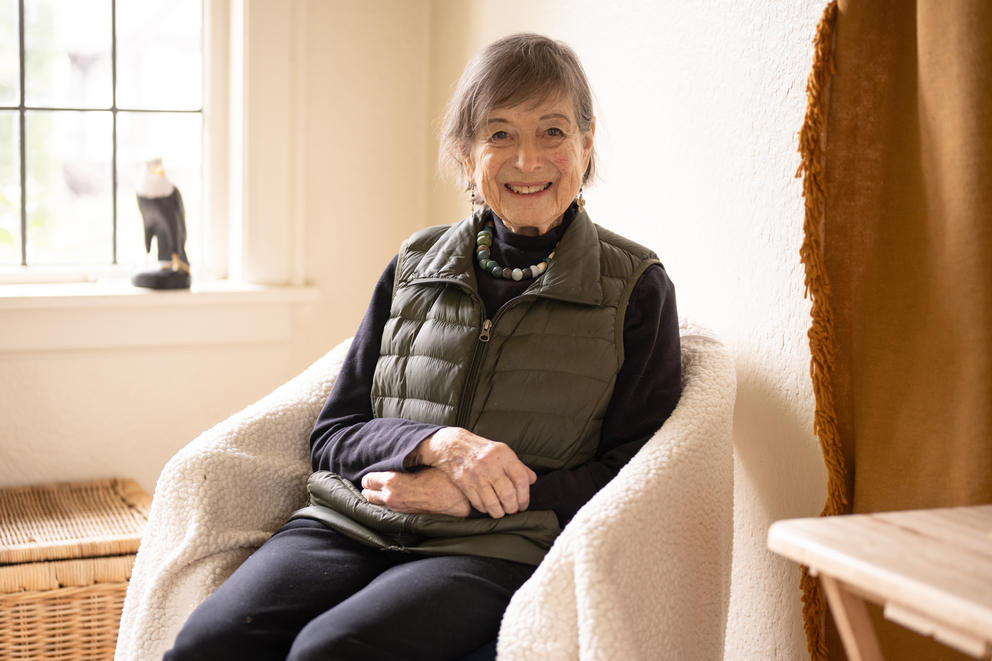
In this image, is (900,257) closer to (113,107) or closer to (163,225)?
(163,225)

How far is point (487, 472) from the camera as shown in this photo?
55.9 inches

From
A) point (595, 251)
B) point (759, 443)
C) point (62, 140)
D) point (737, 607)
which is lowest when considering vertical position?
point (737, 607)

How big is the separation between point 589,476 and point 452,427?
213 mm

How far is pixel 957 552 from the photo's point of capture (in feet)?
3.03

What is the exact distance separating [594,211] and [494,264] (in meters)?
0.61

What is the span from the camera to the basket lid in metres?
2.06

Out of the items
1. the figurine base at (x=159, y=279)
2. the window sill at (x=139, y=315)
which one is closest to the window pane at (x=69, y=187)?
the window sill at (x=139, y=315)

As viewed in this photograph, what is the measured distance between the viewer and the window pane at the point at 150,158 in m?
2.70

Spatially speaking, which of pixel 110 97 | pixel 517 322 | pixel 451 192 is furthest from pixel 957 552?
pixel 110 97

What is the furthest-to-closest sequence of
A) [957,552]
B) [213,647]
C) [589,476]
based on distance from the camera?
[589,476]
[213,647]
[957,552]

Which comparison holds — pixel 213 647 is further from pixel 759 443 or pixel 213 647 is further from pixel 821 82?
pixel 821 82

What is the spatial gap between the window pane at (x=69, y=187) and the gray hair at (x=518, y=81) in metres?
1.39

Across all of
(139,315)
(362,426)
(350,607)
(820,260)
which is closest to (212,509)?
(362,426)

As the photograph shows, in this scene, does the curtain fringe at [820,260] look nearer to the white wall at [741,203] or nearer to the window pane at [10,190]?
the white wall at [741,203]
